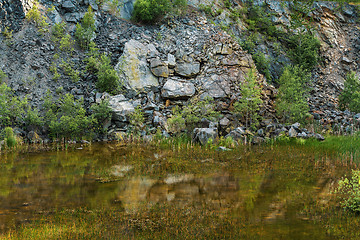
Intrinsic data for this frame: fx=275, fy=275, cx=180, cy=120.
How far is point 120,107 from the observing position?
26359mm

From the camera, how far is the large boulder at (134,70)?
2861 cm

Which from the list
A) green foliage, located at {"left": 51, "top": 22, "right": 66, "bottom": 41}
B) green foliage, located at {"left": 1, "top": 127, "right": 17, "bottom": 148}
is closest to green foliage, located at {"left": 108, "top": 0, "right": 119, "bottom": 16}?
green foliage, located at {"left": 51, "top": 22, "right": 66, "bottom": 41}

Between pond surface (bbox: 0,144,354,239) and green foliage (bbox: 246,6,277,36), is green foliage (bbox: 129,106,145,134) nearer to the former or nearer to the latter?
pond surface (bbox: 0,144,354,239)

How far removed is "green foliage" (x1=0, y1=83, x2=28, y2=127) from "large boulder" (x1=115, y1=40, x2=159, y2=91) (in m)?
9.61

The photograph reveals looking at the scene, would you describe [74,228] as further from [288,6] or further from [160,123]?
[288,6]

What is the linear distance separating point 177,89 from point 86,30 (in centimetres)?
1305

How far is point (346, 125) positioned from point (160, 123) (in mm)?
18382

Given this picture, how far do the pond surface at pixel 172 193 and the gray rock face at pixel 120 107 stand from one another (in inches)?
317

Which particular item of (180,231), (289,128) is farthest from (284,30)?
(180,231)

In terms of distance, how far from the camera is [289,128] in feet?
78.0

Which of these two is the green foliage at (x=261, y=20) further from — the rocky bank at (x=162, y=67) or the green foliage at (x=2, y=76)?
the green foliage at (x=2, y=76)

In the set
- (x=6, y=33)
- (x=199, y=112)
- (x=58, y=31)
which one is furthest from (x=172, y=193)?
(x=6, y=33)

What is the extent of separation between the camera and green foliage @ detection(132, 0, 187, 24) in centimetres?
3391

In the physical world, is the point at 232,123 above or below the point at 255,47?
below
